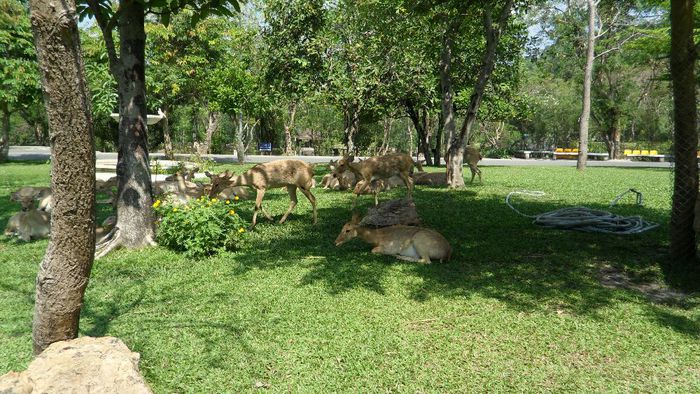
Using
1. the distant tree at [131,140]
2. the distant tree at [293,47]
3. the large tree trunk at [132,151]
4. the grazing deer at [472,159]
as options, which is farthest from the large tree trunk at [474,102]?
the large tree trunk at [132,151]

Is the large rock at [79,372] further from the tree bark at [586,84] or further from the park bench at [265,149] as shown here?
the park bench at [265,149]

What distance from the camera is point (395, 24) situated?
17750mm

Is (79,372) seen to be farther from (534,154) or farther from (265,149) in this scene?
(534,154)

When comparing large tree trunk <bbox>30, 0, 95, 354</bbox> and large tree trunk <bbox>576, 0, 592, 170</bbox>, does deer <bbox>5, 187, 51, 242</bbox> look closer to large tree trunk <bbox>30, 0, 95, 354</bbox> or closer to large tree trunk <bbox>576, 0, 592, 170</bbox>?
large tree trunk <bbox>30, 0, 95, 354</bbox>

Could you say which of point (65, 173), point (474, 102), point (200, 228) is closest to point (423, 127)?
point (474, 102)

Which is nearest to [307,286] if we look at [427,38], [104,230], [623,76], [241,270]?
[241,270]

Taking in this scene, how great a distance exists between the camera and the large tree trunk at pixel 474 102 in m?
14.3

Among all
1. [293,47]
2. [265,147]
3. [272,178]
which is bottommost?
[272,178]

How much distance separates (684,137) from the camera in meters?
7.25

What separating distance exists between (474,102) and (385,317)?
36.1ft

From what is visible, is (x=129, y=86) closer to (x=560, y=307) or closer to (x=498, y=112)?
(x=560, y=307)

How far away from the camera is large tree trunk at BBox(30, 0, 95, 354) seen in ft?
10.6

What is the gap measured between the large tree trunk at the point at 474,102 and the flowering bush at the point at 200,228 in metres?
8.75

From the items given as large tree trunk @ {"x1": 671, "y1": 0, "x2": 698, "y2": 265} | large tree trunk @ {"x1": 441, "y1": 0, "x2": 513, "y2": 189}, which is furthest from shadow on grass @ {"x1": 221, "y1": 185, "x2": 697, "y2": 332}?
large tree trunk @ {"x1": 441, "y1": 0, "x2": 513, "y2": 189}
